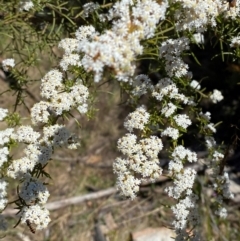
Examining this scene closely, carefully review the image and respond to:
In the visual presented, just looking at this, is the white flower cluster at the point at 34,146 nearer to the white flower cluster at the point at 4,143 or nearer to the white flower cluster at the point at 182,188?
the white flower cluster at the point at 4,143

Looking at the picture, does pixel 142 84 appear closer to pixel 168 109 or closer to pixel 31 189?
pixel 168 109

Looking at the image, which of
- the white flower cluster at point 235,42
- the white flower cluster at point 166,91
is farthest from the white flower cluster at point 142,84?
the white flower cluster at point 235,42

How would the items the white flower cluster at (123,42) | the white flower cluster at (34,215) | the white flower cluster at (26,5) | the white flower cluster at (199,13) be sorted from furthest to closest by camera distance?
1. the white flower cluster at (26,5)
2. the white flower cluster at (34,215)
3. the white flower cluster at (199,13)
4. the white flower cluster at (123,42)

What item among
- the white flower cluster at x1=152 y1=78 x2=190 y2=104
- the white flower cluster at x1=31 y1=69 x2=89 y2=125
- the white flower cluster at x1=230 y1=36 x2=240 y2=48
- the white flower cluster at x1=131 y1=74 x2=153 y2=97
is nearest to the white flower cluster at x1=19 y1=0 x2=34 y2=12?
the white flower cluster at x1=31 y1=69 x2=89 y2=125

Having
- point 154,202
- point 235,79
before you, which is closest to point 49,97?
point 235,79

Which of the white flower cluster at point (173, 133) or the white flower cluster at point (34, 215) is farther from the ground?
the white flower cluster at point (173, 133)

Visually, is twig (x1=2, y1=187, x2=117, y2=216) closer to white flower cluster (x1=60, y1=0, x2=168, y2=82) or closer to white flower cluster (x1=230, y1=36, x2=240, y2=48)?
white flower cluster (x1=230, y1=36, x2=240, y2=48)
